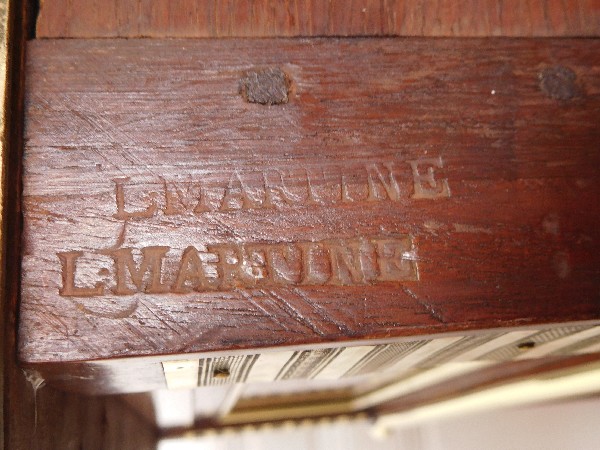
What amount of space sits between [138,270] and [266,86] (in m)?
0.29

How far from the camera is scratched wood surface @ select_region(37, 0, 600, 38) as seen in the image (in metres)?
0.79

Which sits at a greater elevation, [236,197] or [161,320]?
[236,197]

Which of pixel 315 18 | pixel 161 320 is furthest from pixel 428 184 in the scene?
pixel 161 320

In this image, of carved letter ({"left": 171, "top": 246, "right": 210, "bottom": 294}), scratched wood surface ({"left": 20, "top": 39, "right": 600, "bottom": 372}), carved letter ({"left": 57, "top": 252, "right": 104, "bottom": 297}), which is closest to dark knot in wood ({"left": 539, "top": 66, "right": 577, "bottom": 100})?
scratched wood surface ({"left": 20, "top": 39, "right": 600, "bottom": 372})

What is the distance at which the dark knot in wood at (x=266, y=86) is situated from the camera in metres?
0.79

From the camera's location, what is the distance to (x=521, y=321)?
763 millimetres

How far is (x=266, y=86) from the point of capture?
0.79 meters

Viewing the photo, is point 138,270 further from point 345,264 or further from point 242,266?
point 345,264

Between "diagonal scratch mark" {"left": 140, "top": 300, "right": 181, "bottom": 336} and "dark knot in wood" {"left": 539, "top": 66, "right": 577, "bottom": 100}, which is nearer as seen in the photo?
"diagonal scratch mark" {"left": 140, "top": 300, "right": 181, "bottom": 336}

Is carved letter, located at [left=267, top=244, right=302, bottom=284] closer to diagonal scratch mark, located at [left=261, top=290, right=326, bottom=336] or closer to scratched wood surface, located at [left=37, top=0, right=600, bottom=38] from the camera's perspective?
diagonal scratch mark, located at [left=261, top=290, right=326, bottom=336]

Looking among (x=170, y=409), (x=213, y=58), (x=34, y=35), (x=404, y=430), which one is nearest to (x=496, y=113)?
(x=213, y=58)

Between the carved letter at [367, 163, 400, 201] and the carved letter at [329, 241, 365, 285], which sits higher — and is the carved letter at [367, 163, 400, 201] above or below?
above

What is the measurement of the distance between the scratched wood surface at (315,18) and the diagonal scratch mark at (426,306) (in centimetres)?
36

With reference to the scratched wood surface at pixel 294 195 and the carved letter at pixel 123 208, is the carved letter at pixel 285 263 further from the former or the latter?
the carved letter at pixel 123 208
